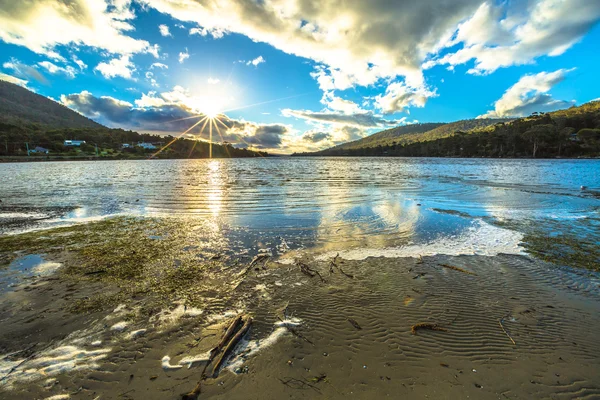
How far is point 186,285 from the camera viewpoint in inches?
273

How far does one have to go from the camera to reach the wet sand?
3.83 m

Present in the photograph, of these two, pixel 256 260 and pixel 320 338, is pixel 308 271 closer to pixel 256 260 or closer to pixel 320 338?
pixel 256 260

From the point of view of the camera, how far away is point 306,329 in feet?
17.1

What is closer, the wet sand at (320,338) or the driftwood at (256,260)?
the wet sand at (320,338)

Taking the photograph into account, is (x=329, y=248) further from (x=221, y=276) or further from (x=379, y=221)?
(x=379, y=221)

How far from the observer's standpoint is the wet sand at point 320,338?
151 inches

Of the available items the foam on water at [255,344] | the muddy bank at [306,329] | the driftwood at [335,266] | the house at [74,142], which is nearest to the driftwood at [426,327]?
the muddy bank at [306,329]

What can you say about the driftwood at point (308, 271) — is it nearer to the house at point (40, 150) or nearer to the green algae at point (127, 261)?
the green algae at point (127, 261)

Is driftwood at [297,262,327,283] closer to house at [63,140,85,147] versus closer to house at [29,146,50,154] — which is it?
house at [29,146,50,154]

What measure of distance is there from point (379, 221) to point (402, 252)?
4715 millimetres

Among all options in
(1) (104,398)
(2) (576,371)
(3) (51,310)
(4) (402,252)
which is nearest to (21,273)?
(3) (51,310)

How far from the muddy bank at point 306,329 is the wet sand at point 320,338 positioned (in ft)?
0.08

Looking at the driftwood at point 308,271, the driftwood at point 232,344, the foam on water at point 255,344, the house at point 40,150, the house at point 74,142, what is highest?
the house at point 74,142

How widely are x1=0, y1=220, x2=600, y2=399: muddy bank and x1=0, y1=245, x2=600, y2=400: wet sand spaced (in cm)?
2
